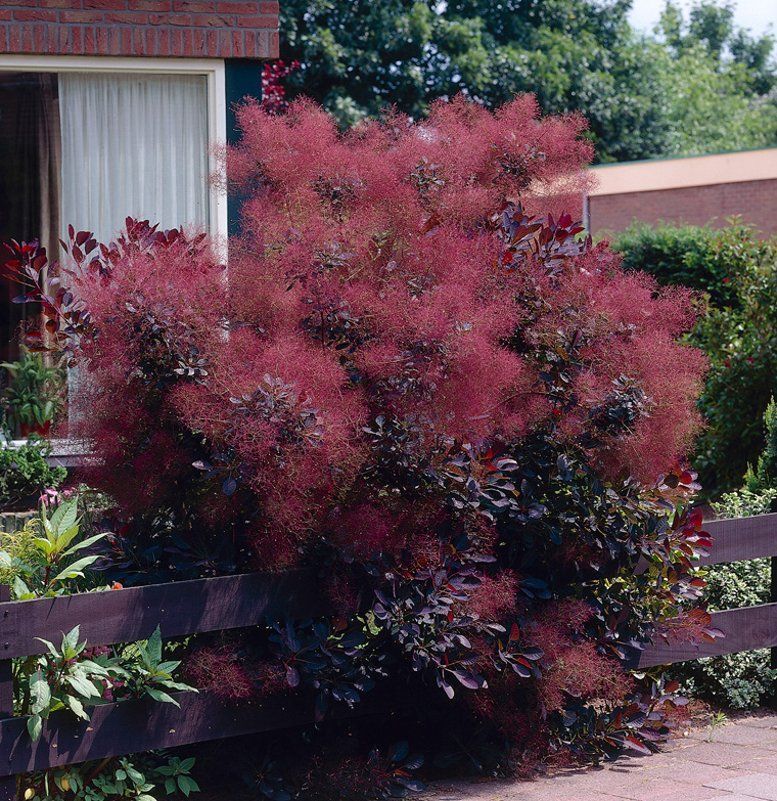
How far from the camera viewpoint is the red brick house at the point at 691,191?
65.8 feet

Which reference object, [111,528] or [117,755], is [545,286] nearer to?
[111,528]

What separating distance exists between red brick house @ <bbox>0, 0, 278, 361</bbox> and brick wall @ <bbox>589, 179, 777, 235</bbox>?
12.9 metres

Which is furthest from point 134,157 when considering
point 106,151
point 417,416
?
point 417,416

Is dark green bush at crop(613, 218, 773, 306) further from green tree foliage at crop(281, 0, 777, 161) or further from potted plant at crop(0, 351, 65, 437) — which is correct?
potted plant at crop(0, 351, 65, 437)

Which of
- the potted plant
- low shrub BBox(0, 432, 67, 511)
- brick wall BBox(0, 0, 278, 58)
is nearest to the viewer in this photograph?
low shrub BBox(0, 432, 67, 511)

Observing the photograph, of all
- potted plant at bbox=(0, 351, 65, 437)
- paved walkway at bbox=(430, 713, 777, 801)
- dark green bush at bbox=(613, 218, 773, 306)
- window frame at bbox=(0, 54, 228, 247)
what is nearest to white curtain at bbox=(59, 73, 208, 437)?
window frame at bbox=(0, 54, 228, 247)

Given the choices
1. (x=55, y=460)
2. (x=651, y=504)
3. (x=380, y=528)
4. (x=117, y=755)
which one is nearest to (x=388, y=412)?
(x=380, y=528)

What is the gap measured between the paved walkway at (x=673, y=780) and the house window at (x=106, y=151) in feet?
13.6

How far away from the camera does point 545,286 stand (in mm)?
4480

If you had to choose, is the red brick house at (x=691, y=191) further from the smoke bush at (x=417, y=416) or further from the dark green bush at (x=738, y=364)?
the smoke bush at (x=417, y=416)

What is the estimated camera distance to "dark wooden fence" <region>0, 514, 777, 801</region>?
366 centimetres

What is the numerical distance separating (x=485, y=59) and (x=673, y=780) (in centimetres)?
2096

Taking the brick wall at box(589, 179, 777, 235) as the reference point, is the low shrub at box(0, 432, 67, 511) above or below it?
below

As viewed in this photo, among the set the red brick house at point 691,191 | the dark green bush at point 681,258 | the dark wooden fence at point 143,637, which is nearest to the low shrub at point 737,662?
the dark wooden fence at point 143,637
